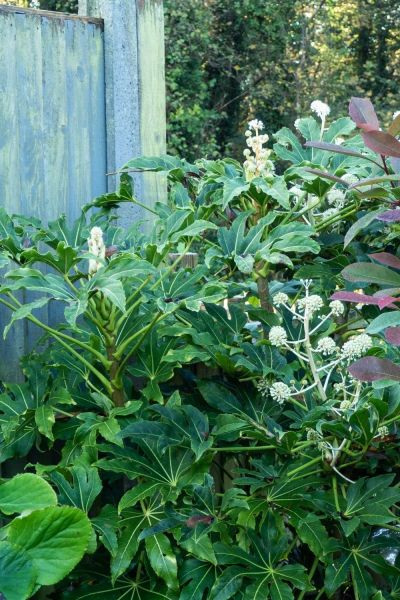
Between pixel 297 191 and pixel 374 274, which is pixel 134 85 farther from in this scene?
pixel 374 274

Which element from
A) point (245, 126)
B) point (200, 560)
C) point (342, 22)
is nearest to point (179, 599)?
point (200, 560)

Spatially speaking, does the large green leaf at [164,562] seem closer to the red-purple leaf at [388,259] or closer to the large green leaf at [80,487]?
the large green leaf at [80,487]

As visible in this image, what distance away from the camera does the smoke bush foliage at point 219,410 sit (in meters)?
2.00

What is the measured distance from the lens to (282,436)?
2.02 m

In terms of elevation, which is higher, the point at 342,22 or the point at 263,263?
the point at 342,22

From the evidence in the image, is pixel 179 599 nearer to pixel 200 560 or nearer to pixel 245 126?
pixel 200 560

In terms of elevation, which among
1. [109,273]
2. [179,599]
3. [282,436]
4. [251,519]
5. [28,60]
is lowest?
[179,599]

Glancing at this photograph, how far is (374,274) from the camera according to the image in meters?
1.70

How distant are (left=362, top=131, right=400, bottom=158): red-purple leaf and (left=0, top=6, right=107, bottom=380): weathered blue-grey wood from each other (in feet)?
5.23

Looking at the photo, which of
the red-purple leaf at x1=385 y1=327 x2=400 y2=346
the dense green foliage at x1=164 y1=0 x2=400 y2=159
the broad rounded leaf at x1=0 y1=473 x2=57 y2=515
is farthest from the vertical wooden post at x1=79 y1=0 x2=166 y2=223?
the dense green foliage at x1=164 y1=0 x2=400 y2=159

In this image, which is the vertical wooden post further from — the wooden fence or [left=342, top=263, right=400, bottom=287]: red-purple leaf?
[left=342, top=263, right=400, bottom=287]: red-purple leaf

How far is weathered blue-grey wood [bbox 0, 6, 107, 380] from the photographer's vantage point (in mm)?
2895

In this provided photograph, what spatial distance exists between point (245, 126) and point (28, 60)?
962cm

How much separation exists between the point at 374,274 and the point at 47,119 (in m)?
1.63
